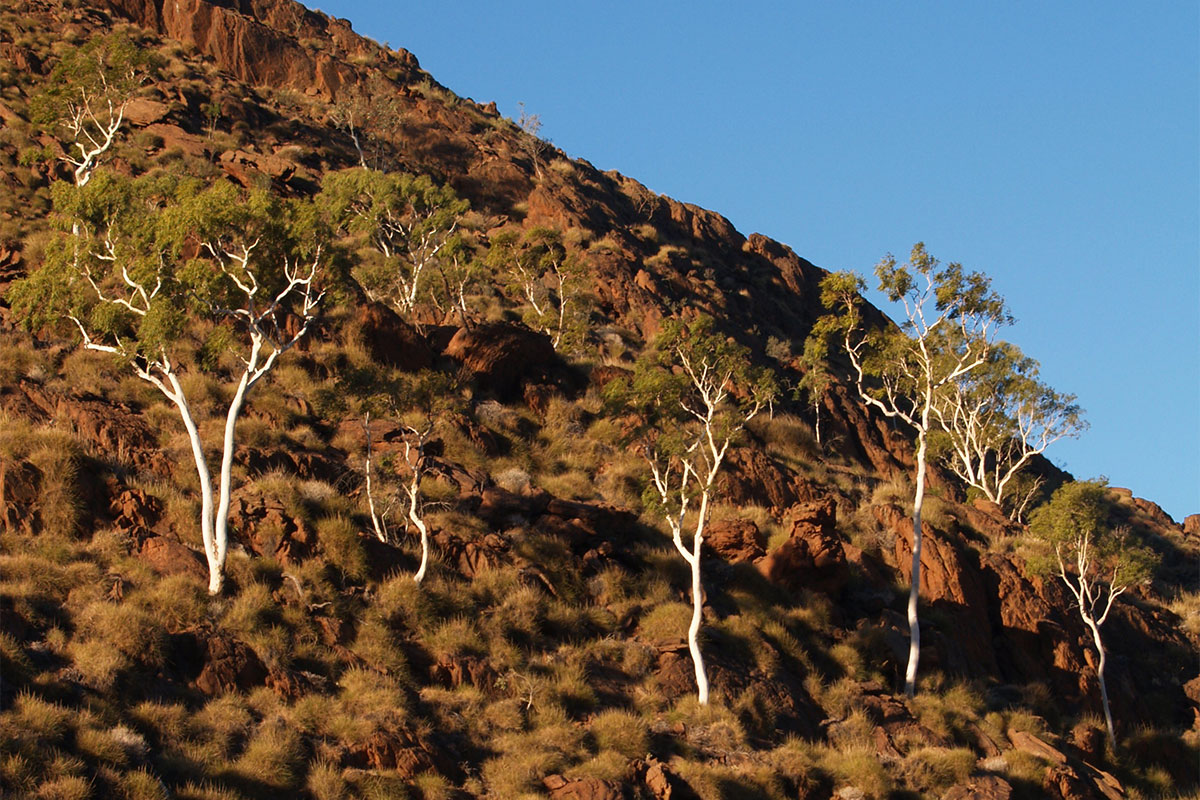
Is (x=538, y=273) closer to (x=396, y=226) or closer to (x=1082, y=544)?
(x=396, y=226)

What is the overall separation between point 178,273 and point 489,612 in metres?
8.63

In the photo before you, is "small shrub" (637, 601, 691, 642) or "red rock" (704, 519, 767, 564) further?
"red rock" (704, 519, 767, 564)

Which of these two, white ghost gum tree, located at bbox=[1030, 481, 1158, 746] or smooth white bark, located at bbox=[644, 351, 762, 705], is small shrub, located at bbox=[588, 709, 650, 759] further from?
white ghost gum tree, located at bbox=[1030, 481, 1158, 746]

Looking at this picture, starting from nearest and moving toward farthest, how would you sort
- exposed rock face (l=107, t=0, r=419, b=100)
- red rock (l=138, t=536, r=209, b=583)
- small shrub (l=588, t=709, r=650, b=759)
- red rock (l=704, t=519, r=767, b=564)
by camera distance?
small shrub (l=588, t=709, r=650, b=759), red rock (l=138, t=536, r=209, b=583), red rock (l=704, t=519, r=767, b=564), exposed rock face (l=107, t=0, r=419, b=100)

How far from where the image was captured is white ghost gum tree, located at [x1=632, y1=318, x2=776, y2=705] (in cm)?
2211

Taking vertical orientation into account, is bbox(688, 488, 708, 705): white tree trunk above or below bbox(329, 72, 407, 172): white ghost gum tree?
below

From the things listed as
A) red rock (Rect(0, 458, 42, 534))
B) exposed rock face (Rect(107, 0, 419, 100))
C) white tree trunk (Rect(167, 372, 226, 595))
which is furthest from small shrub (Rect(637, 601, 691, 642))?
exposed rock face (Rect(107, 0, 419, 100))

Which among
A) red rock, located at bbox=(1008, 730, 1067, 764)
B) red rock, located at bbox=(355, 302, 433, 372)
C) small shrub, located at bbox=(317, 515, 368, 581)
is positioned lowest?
red rock, located at bbox=(1008, 730, 1067, 764)

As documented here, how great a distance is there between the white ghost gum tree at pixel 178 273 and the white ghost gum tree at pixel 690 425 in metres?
7.88

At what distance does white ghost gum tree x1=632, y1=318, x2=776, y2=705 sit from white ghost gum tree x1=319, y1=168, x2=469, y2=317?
14.4m

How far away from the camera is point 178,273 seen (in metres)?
20.1

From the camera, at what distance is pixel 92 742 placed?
1315 centimetres

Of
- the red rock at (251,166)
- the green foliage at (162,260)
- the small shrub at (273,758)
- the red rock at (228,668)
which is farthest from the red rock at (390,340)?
the small shrub at (273,758)

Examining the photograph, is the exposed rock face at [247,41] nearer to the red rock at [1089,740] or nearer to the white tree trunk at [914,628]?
the white tree trunk at [914,628]
